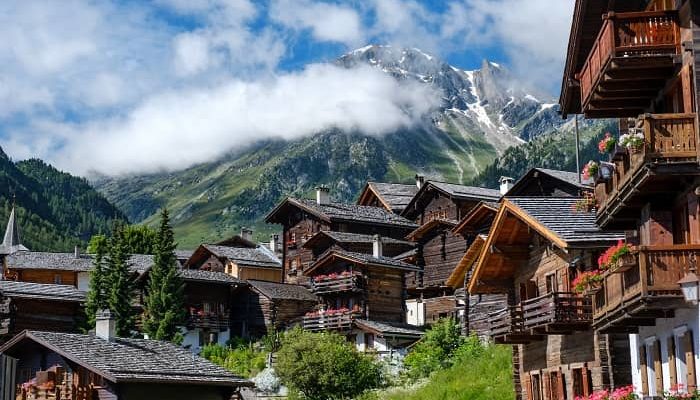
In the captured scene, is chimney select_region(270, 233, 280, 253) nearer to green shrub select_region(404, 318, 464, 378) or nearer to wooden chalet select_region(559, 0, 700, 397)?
green shrub select_region(404, 318, 464, 378)

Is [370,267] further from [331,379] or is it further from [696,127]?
[696,127]

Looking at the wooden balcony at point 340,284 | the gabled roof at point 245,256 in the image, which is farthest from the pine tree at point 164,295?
the gabled roof at point 245,256

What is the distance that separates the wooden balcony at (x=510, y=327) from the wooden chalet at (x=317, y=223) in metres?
47.6

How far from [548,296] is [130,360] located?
798 inches

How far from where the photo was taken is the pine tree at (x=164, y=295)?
73875mm

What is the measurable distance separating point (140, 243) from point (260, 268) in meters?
32.9

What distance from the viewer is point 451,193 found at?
84188 millimetres

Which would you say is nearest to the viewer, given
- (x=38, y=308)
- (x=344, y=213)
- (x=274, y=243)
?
(x=38, y=308)

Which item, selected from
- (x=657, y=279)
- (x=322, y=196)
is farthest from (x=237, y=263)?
(x=657, y=279)

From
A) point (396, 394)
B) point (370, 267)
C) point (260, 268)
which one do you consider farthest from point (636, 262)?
point (260, 268)

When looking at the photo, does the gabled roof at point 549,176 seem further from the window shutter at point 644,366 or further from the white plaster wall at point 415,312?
the window shutter at point 644,366

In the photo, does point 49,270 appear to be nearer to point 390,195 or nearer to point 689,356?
point 390,195

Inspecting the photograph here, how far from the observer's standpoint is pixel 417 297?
79.8m

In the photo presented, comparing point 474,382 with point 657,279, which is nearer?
point 657,279
